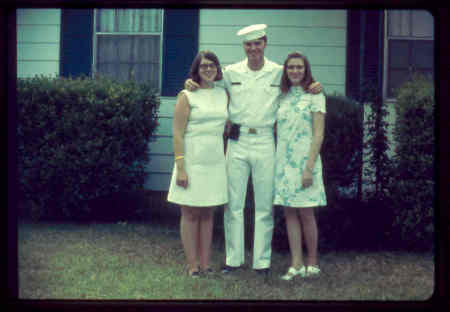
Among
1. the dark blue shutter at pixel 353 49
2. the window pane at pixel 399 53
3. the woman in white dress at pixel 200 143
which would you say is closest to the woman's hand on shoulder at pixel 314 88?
the woman in white dress at pixel 200 143

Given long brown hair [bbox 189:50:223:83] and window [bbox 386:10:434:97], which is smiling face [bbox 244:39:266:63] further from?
window [bbox 386:10:434:97]

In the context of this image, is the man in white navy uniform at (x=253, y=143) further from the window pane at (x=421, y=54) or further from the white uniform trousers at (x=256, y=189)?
the window pane at (x=421, y=54)

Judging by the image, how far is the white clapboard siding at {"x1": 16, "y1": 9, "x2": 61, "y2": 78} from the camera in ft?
23.5

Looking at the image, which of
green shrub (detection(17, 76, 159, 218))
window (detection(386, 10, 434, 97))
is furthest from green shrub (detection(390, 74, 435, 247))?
green shrub (detection(17, 76, 159, 218))

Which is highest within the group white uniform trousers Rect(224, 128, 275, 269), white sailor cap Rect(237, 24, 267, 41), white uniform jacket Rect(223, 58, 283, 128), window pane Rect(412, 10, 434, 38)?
window pane Rect(412, 10, 434, 38)

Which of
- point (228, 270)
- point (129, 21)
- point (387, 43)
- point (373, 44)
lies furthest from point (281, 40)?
point (228, 270)

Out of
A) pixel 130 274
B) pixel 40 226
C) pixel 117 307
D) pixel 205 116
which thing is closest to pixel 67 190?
pixel 40 226

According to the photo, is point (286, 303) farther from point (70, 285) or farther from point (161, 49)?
point (161, 49)

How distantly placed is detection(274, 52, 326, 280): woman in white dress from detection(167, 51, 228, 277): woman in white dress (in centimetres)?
44

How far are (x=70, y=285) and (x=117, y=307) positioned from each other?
2063 mm

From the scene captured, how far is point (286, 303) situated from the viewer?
2268mm

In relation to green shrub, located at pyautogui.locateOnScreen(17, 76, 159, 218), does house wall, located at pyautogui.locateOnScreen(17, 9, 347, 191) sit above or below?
above

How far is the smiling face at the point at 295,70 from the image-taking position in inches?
163

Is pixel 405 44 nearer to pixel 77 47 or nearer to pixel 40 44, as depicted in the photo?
pixel 77 47
